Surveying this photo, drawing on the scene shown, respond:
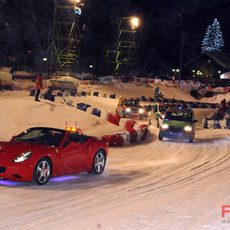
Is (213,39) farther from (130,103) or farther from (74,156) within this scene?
(74,156)

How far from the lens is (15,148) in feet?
36.4

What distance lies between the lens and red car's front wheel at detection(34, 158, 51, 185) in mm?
10961

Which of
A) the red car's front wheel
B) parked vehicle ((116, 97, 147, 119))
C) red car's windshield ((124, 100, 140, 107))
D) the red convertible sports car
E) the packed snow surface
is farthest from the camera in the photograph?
red car's windshield ((124, 100, 140, 107))

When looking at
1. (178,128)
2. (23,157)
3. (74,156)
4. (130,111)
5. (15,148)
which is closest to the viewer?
(23,157)

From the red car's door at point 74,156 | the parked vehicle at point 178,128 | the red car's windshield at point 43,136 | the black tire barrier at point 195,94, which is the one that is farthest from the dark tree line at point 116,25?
the red car's door at point 74,156

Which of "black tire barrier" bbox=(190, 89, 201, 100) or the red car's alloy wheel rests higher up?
"black tire barrier" bbox=(190, 89, 201, 100)

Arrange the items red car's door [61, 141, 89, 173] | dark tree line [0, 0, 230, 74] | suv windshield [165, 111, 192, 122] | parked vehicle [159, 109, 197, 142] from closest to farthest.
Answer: red car's door [61, 141, 89, 173]
parked vehicle [159, 109, 197, 142]
suv windshield [165, 111, 192, 122]
dark tree line [0, 0, 230, 74]

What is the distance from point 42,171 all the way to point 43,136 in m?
1.49

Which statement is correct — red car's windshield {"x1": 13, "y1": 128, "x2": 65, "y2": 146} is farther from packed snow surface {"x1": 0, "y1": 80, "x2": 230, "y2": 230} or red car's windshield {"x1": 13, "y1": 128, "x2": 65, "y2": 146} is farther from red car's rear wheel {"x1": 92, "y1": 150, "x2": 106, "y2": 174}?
red car's rear wheel {"x1": 92, "y1": 150, "x2": 106, "y2": 174}

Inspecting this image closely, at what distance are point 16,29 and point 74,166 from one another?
73.0 meters

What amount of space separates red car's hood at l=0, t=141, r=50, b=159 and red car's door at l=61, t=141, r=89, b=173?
0.75 m

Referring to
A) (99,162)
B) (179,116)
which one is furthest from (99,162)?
(179,116)

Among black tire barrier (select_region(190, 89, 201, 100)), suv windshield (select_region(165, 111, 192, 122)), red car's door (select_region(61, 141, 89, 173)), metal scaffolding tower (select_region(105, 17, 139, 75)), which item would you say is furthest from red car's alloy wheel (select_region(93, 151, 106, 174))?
metal scaffolding tower (select_region(105, 17, 139, 75))

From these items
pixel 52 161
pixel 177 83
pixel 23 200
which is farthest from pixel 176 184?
pixel 177 83
